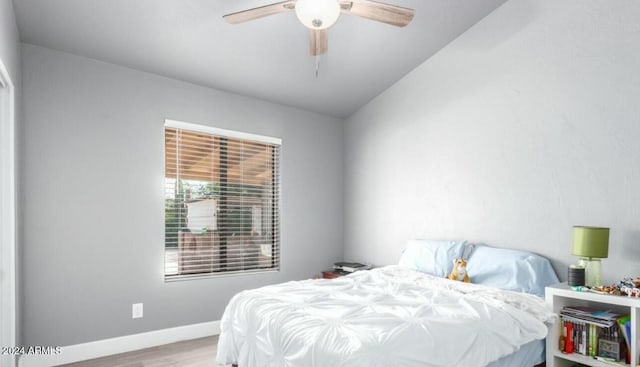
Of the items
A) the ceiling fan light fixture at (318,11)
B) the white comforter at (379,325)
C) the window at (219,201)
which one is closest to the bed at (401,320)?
the white comforter at (379,325)

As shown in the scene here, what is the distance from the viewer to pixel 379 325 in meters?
1.85

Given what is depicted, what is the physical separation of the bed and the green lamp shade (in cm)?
41

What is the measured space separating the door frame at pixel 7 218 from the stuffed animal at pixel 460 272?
3.05 metres

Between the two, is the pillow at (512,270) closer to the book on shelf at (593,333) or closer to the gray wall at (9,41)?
the book on shelf at (593,333)

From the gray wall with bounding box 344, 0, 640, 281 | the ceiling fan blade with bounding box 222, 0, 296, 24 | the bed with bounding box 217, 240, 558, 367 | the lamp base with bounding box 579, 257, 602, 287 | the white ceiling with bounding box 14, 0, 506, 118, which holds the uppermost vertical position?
the white ceiling with bounding box 14, 0, 506, 118

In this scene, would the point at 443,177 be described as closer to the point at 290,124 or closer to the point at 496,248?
the point at 496,248

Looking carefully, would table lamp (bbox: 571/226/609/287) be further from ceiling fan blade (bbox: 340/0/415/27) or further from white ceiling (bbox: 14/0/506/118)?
white ceiling (bbox: 14/0/506/118)

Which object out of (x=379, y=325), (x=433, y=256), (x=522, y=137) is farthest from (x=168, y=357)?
(x=522, y=137)

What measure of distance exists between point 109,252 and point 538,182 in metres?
3.48

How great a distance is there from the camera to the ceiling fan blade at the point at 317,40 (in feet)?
7.67

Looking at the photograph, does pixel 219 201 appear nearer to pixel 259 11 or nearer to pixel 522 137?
pixel 259 11

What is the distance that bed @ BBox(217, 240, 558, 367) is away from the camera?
1.71m

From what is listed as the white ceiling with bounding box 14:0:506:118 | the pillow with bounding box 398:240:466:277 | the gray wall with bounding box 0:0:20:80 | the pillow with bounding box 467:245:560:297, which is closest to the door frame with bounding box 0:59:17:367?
the gray wall with bounding box 0:0:20:80

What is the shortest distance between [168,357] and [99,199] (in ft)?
4.68
